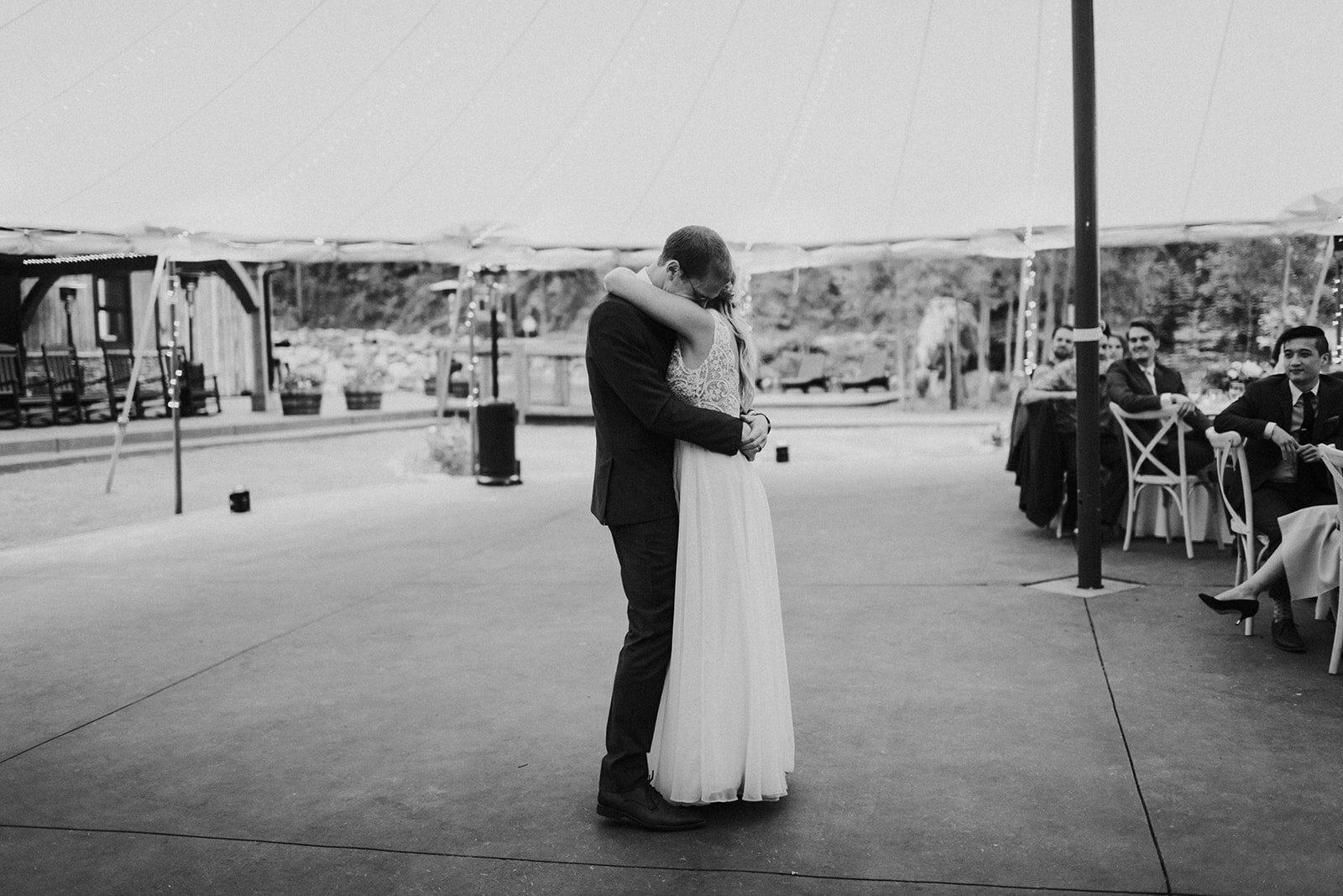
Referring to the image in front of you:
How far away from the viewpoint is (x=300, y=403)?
55.2ft

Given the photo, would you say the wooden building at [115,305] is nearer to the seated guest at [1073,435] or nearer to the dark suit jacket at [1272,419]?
the seated guest at [1073,435]

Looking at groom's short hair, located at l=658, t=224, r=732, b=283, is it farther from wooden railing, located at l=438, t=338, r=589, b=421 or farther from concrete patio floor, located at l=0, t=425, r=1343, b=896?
wooden railing, located at l=438, t=338, r=589, b=421

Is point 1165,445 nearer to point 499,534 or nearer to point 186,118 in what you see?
point 499,534

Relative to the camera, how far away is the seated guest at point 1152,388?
6062mm

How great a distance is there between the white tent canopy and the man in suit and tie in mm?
4303

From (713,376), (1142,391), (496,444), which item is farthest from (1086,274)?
(496,444)

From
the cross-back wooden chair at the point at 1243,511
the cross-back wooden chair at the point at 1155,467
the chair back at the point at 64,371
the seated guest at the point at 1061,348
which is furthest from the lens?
the chair back at the point at 64,371

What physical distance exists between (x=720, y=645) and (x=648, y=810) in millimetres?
398

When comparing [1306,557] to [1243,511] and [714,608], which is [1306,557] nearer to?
[1243,511]

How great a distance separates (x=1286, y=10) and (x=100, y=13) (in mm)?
7136

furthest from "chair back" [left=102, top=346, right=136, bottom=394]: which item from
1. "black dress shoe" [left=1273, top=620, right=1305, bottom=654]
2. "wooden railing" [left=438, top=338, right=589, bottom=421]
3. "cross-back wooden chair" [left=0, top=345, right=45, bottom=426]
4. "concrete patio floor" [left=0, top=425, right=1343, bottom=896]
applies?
"black dress shoe" [left=1273, top=620, right=1305, bottom=654]

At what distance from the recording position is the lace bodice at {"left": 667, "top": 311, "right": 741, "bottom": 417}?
257cm

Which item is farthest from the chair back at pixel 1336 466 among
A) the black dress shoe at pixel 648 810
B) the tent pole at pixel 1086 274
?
the black dress shoe at pixel 648 810

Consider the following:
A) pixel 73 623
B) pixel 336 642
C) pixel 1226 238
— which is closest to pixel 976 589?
pixel 336 642
